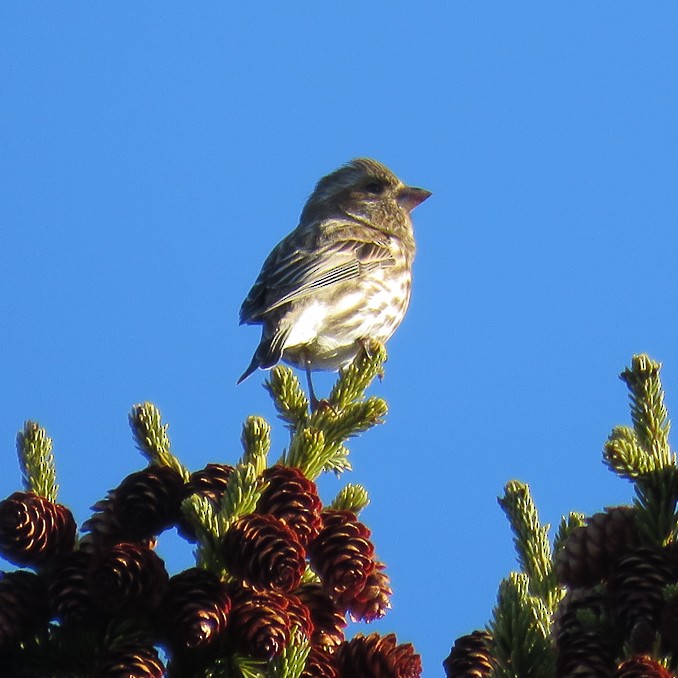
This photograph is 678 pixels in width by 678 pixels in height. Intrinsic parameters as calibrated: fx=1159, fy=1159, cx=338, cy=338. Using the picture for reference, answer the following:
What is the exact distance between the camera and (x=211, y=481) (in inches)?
104

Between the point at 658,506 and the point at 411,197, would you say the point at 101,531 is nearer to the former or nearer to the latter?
the point at 658,506

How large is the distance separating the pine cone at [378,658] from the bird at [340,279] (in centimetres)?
325

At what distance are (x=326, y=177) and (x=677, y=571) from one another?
7.22 metres

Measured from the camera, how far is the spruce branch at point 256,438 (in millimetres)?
2785

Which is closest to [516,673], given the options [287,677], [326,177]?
[287,677]

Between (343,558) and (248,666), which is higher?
(343,558)

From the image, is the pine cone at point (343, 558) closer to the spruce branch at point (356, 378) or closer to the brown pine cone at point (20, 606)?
the brown pine cone at point (20, 606)

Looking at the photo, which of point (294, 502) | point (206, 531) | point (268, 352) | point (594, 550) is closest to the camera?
point (594, 550)

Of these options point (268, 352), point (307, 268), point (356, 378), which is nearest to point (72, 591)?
point (356, 378)

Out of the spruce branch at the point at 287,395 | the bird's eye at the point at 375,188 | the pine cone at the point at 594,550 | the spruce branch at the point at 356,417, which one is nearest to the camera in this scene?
the pine cone at the point at 594,550

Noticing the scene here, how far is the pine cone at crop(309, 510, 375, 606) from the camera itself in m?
2.48

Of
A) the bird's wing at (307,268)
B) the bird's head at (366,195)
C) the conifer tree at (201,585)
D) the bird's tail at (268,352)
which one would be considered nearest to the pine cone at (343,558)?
the conifer tree at (201,585)

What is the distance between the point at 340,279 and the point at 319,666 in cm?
468

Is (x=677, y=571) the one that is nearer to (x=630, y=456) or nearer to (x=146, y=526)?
(x=630, y=456)
